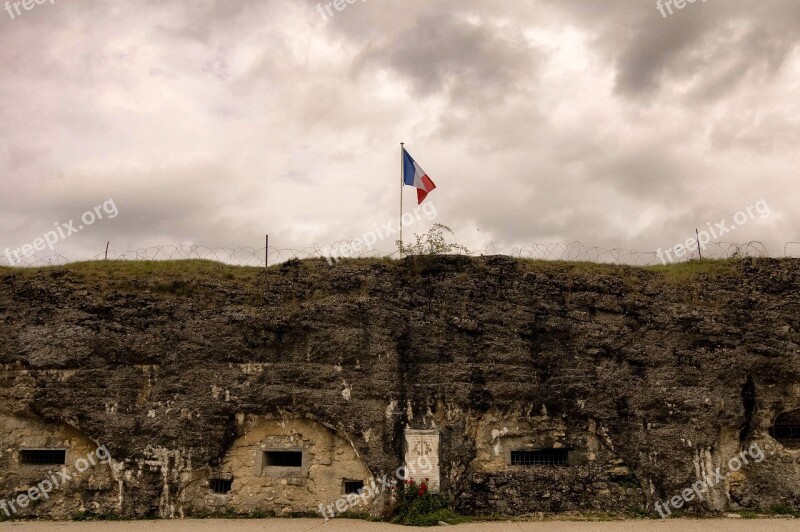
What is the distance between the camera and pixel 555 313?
1830 cm

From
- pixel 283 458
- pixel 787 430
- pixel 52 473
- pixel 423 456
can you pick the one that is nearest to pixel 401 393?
pixel 423 456

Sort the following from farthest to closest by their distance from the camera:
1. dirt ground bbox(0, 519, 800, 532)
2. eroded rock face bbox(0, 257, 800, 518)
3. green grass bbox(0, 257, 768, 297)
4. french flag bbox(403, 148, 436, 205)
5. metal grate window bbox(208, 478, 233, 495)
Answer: french flag bbox(403, 148, 436, 205)
green grass bbox(0, 257, 768, 297)
metal grate window bbox(208, 478, 233, 495)
eroded rock face bbox(0, 257, 800, 518)
dirt ground bbox(0, 519, 800, 532)

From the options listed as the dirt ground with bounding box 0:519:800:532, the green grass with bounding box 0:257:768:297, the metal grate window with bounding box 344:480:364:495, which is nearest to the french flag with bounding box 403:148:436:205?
the green grass with bounding box 0:257:768:297

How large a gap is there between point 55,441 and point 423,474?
34.4 ft

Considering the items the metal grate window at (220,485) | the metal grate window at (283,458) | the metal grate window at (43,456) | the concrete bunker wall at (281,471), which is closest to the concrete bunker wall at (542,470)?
the concrete bunker wall at (281,471)

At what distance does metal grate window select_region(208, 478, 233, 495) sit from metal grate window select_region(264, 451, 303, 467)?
3.90 feet

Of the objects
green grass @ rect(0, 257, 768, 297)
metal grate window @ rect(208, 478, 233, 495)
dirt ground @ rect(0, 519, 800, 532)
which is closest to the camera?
dirt ground @ rect(0, 519, 800, 532)

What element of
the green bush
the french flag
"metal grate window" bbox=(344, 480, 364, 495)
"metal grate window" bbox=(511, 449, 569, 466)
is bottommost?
the green bush

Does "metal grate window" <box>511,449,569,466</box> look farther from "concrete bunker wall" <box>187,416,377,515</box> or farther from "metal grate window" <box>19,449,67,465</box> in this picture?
"metal grate window" <box>19,449,67,465</box>

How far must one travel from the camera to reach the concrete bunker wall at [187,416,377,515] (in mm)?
16328

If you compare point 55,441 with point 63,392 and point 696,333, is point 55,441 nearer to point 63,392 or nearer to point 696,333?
point 63,392

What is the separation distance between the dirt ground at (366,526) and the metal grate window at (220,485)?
1110mm

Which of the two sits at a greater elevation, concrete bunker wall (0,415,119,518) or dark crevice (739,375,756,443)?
dark crevice (739,375,756,443)

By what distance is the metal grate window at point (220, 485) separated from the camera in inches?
655
